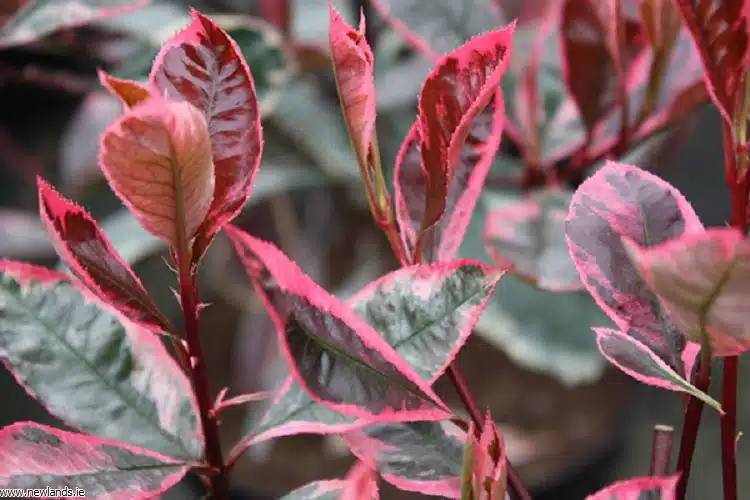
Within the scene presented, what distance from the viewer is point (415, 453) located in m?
0.26

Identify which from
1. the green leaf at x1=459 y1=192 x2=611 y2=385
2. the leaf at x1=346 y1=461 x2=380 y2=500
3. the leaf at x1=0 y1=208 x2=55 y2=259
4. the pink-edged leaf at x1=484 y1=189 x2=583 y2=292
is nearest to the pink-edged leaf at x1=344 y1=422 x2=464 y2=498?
the leaf at x1=346 y1=461 x2=380 y2=500

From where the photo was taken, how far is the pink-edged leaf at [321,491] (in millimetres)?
255

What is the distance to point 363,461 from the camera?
248mm

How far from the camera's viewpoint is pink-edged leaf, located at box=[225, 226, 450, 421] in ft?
0.70

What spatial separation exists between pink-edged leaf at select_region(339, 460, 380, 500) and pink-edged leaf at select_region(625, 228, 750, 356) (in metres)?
0.10

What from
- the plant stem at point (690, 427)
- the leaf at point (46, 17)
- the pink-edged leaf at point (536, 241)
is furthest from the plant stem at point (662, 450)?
the leaf at point (46, 17)

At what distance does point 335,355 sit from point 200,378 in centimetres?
6

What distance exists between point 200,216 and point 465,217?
10cm

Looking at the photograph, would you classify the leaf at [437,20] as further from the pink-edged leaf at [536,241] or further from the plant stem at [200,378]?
the plant stem at [200,378]

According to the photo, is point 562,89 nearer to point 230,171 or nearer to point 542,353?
point 542,353

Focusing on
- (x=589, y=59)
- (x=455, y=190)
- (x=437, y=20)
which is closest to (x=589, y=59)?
(x=589, y=59)

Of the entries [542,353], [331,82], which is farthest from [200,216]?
[331,82]

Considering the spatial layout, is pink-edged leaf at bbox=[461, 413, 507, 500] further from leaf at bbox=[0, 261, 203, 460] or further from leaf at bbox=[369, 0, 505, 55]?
leaf at bbox=[369, 0, 505, 55]

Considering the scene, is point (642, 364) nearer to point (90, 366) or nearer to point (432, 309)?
point (432, 309)
